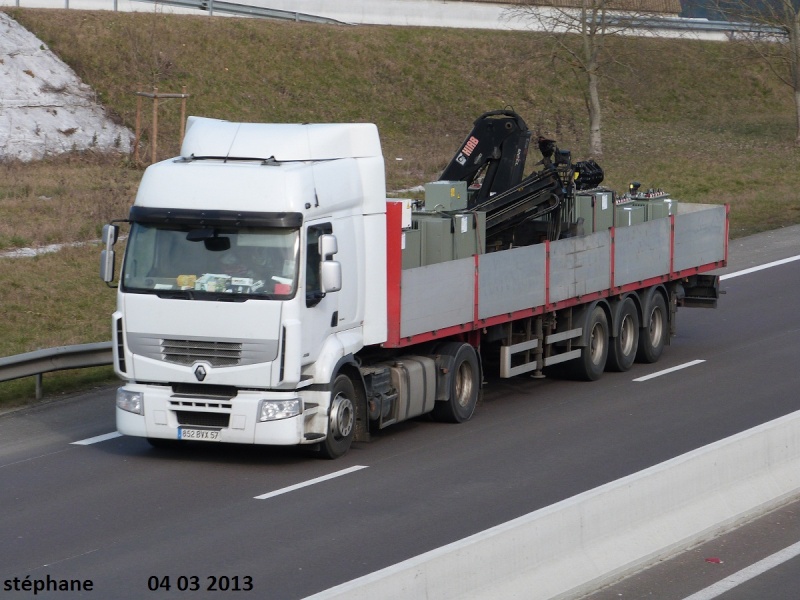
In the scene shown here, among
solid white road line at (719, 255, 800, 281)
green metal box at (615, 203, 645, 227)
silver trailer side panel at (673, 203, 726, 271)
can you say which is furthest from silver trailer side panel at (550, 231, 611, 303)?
solid white road line at (719, 255, 800, 281)

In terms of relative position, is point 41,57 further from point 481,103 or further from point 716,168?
point 716,168

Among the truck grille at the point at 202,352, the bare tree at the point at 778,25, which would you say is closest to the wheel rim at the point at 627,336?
the truck grille at the point at 202,352

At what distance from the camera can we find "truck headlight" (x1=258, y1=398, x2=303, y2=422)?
39.9 ft

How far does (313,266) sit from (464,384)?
3.40 meters

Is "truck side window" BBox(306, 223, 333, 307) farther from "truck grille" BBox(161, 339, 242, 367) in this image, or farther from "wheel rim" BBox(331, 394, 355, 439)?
"wheel rim" BBox(331, 394, 355, 439)

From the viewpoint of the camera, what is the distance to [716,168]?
41.2 metres

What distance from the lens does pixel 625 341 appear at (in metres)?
18.5

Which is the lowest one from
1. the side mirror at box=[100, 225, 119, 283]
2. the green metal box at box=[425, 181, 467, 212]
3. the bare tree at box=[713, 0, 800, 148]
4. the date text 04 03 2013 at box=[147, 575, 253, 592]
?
the date text 04 03 2013 at box=[147, 575, 253, 592]

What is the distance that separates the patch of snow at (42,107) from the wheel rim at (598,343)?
21.8 m

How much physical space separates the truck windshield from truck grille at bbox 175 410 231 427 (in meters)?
1.17

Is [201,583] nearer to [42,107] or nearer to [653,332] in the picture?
[653,332]

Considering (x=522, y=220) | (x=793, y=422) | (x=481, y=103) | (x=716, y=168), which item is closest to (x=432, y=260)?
(x=522, y=220)

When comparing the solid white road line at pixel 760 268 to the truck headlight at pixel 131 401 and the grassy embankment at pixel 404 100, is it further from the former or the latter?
the truck headlight at pixel 131 401

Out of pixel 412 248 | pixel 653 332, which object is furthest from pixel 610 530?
pixel 653 332
